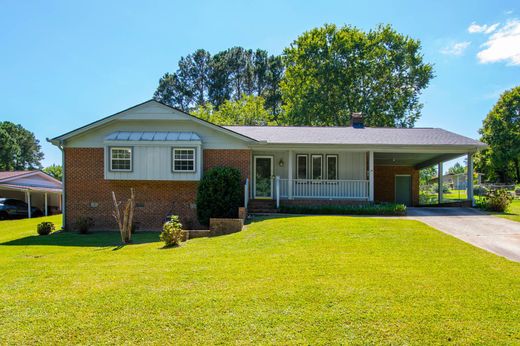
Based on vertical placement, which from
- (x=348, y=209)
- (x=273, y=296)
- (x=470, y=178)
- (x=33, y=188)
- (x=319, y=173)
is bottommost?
(x=273, y=296)

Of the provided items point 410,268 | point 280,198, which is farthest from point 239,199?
point 410,268

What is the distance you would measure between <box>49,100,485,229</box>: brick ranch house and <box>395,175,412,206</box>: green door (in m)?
5.29

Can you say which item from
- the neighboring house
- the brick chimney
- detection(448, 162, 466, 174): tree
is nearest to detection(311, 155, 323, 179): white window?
the brick chimney

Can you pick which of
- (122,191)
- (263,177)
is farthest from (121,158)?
(263,177)

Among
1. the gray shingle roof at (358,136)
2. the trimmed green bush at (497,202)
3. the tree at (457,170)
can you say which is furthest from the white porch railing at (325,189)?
the tree at (457,170)

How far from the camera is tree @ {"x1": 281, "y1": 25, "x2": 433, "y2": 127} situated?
32.8 metres

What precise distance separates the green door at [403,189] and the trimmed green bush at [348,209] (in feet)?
26.0

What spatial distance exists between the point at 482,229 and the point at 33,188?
28266 millimetres

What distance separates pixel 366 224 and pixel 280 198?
5.47 meters

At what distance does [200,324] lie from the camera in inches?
157

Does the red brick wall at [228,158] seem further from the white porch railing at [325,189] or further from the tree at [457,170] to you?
the tree at [457,170]

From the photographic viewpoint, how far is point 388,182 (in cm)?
2130

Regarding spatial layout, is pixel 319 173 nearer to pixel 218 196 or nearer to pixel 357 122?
pixel 357 122

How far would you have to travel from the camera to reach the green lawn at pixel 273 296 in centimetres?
378
